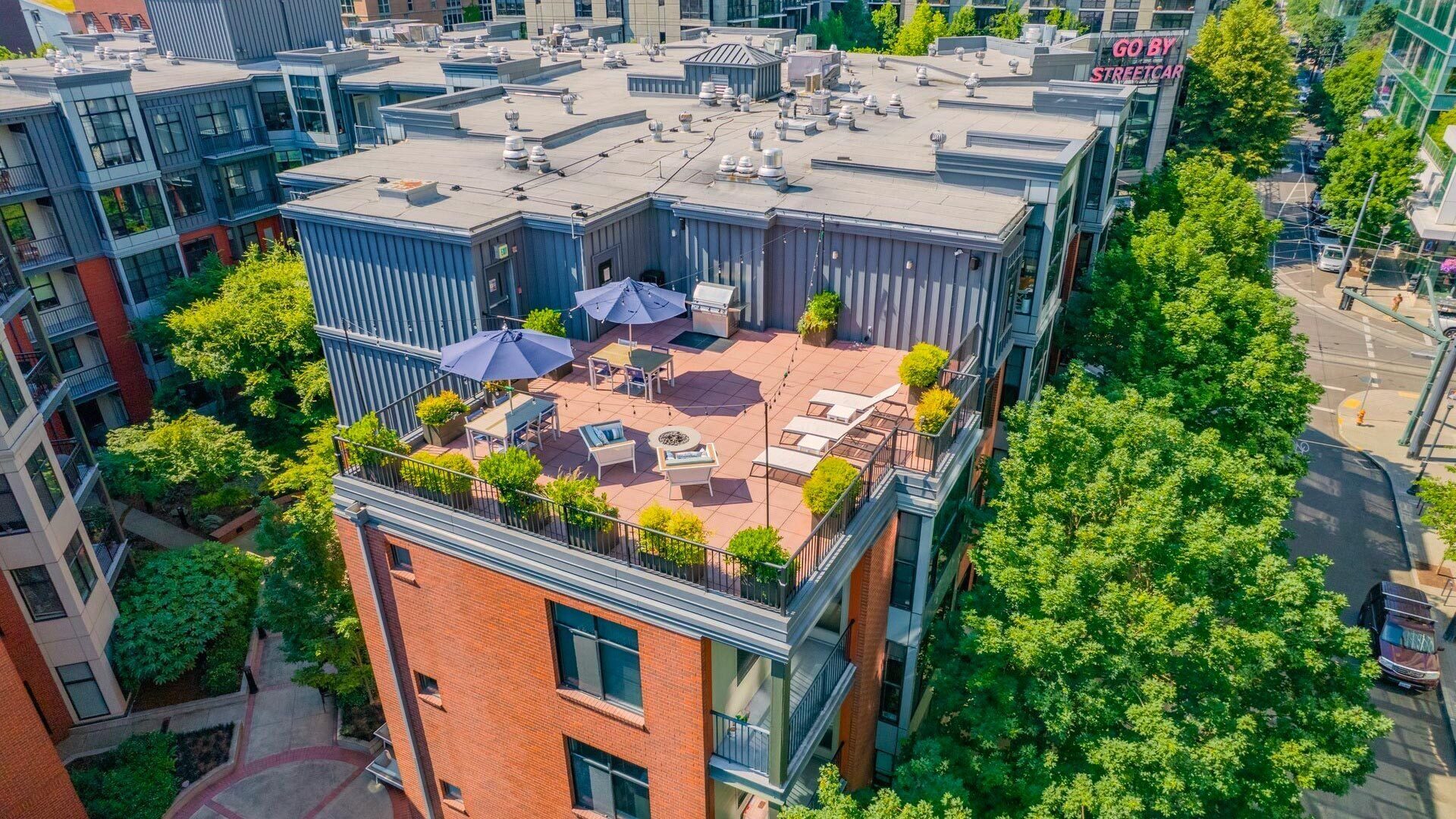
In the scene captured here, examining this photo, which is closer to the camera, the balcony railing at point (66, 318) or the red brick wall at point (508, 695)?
the red brick wall at point (508, 695)

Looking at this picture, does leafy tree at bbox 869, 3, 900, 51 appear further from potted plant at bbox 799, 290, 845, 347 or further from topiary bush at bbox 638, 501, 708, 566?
topiary bush at bbox 638, 501, 708, 566

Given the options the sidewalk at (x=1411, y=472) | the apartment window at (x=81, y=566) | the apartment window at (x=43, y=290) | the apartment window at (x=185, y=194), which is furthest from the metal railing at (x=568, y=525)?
the apartment window at (x=185, y=194)

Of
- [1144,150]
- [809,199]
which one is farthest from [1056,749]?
[1144,150]

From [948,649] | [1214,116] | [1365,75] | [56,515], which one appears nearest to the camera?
[948,649]

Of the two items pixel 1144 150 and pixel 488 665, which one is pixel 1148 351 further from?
pixel 1144 150

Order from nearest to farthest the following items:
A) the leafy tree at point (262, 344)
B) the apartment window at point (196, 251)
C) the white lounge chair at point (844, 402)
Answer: the white lounge chair at point (844, 402) < the leafy tree at point (262, 344) < the apartment window at point (196, 251)

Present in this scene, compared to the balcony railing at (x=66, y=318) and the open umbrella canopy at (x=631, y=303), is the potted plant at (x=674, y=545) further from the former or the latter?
the balcony railing at (x=66, y=318)
